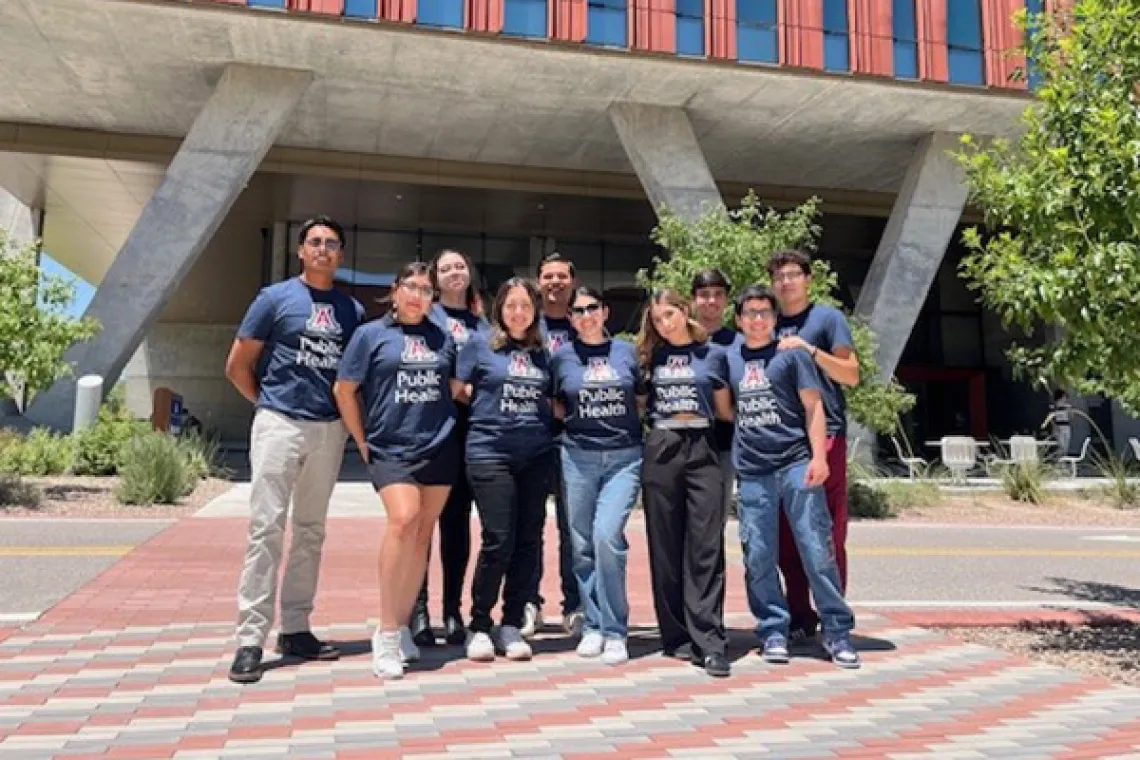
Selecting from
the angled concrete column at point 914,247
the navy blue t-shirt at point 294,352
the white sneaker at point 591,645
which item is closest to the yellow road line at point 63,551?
the navy blue t-shirt at point 294,352

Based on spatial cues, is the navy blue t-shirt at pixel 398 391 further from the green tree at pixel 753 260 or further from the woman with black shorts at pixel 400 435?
the green tree at pixel 753 260

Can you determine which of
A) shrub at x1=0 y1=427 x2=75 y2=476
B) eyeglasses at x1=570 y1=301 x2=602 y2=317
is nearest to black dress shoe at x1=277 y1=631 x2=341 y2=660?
eyeglasses at x1=570 y1=301 x2=602 y2=317

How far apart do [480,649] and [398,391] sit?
141cm

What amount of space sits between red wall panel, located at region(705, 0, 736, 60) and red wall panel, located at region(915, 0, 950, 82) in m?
4.58

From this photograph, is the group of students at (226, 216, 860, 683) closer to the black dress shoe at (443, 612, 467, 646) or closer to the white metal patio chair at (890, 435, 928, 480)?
the black dress shoe at (443, 612, 467, 646)

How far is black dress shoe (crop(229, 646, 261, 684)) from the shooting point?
13.1 ft

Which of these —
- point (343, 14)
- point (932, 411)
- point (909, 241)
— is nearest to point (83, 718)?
point (343, 14)

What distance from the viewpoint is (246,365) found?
432 centimetres

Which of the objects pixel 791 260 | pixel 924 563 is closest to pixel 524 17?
pixel 924 563

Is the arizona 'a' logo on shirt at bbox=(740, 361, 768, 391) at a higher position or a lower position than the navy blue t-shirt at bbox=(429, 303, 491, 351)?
lower

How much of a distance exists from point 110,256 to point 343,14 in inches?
1299

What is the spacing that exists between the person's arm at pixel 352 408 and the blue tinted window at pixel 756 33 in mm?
16332

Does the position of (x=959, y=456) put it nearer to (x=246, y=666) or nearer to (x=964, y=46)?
(x=964, y=46)

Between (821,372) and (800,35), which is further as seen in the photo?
(800,35)
